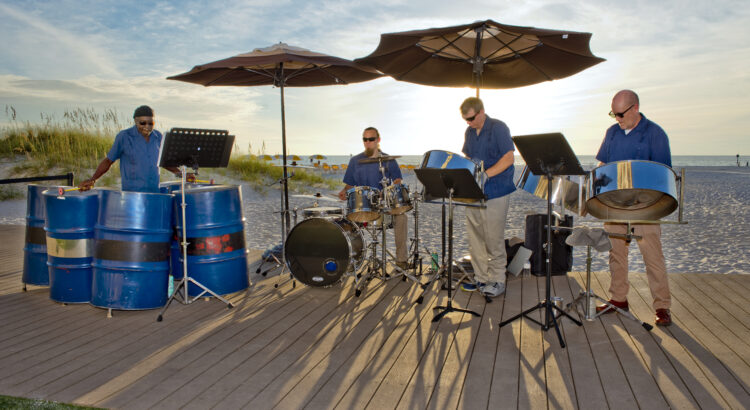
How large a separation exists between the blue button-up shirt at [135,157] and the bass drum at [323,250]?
1.23 metres

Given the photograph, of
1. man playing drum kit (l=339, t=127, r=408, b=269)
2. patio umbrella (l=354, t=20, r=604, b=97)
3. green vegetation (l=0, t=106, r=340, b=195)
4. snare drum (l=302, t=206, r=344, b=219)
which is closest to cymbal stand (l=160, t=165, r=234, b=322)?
snare drum (l=302, t=206, r=344, b=219)

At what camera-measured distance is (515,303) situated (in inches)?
159

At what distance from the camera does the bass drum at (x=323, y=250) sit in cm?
435

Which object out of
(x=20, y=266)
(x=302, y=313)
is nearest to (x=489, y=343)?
(x=302, y=313)

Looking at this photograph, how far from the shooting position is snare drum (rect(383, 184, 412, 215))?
430 cm

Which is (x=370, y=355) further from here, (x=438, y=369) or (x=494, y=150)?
(x=494, y=150)

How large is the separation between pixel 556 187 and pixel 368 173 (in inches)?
73.5

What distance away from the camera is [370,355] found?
2967 millimetres

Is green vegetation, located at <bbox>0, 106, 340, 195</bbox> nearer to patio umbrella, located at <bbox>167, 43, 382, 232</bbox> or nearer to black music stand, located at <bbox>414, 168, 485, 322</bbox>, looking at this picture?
patio umbrella, located at <bbox>167, 43, 382, 232</bbox>

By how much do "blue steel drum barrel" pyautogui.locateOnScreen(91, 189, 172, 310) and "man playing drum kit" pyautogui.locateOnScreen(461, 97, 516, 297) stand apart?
2.31 meters

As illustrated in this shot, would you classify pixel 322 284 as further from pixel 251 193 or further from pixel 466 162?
pixel 251 193

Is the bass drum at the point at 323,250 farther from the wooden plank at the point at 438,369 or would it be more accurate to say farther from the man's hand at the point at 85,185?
the man's hand at the point at 85,185

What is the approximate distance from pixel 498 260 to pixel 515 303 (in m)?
0.36

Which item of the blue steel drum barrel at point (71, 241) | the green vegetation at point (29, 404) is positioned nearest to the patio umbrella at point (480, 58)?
→ the blue steel drum barrel at point (71, 241)
